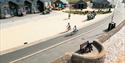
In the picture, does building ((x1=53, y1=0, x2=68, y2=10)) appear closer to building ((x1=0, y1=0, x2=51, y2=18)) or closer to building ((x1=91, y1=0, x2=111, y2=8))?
building ((x1=0, y1=0, x2=51, y2=18))

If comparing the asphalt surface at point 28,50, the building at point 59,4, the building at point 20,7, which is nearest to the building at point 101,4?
the building at point 59,4

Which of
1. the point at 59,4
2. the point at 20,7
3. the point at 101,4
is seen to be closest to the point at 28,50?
the point at 20,7

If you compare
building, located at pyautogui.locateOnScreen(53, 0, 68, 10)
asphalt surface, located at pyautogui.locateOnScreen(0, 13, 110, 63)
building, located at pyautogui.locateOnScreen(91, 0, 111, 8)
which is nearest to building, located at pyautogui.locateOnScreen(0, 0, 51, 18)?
building, located at pyautogui.locateOnScreen(53, 0, 68, 10)

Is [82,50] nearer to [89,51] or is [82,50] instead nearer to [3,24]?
[89,51]

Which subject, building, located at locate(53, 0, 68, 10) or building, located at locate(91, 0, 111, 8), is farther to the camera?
building, located at locate(91, 0, 111, 8)

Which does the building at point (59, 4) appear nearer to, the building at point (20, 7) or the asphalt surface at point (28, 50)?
the building at point (20, 7)

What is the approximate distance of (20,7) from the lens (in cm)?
6297

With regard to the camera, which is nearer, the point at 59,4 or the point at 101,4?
the point at 59,4

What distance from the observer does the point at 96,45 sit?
77.3 ft

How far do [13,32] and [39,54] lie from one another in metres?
15.4

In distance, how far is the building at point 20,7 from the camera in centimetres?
5780

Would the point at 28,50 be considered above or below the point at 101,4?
below

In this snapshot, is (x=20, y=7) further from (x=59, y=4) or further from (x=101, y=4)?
(x=101, y=4)

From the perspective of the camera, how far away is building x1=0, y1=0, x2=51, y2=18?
5780 centimetres
